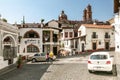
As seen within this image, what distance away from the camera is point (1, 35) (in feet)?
70.9

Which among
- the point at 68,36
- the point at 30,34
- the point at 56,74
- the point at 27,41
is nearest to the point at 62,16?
the point at 68,36

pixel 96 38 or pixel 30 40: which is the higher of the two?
pixel 96 38

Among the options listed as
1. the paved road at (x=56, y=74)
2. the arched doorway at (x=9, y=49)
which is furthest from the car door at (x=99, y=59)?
the arched doorway at (x=9, y=49)

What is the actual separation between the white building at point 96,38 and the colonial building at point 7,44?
26.4m

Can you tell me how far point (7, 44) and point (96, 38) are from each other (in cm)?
3058

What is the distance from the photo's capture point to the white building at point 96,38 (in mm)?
51281

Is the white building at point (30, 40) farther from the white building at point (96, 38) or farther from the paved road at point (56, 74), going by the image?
the paved road at point (56, 74)

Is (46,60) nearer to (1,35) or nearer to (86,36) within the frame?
(1,35)

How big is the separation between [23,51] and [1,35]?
1967 centimetres

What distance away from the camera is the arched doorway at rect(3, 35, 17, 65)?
23.6 m

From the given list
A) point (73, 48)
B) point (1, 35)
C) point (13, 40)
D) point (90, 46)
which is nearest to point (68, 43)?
point (73, 48)

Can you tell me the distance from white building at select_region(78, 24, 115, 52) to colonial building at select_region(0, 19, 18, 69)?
2637 centimetres

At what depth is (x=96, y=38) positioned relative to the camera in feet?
170

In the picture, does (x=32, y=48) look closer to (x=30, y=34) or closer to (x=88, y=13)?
(x=30, y=34)
